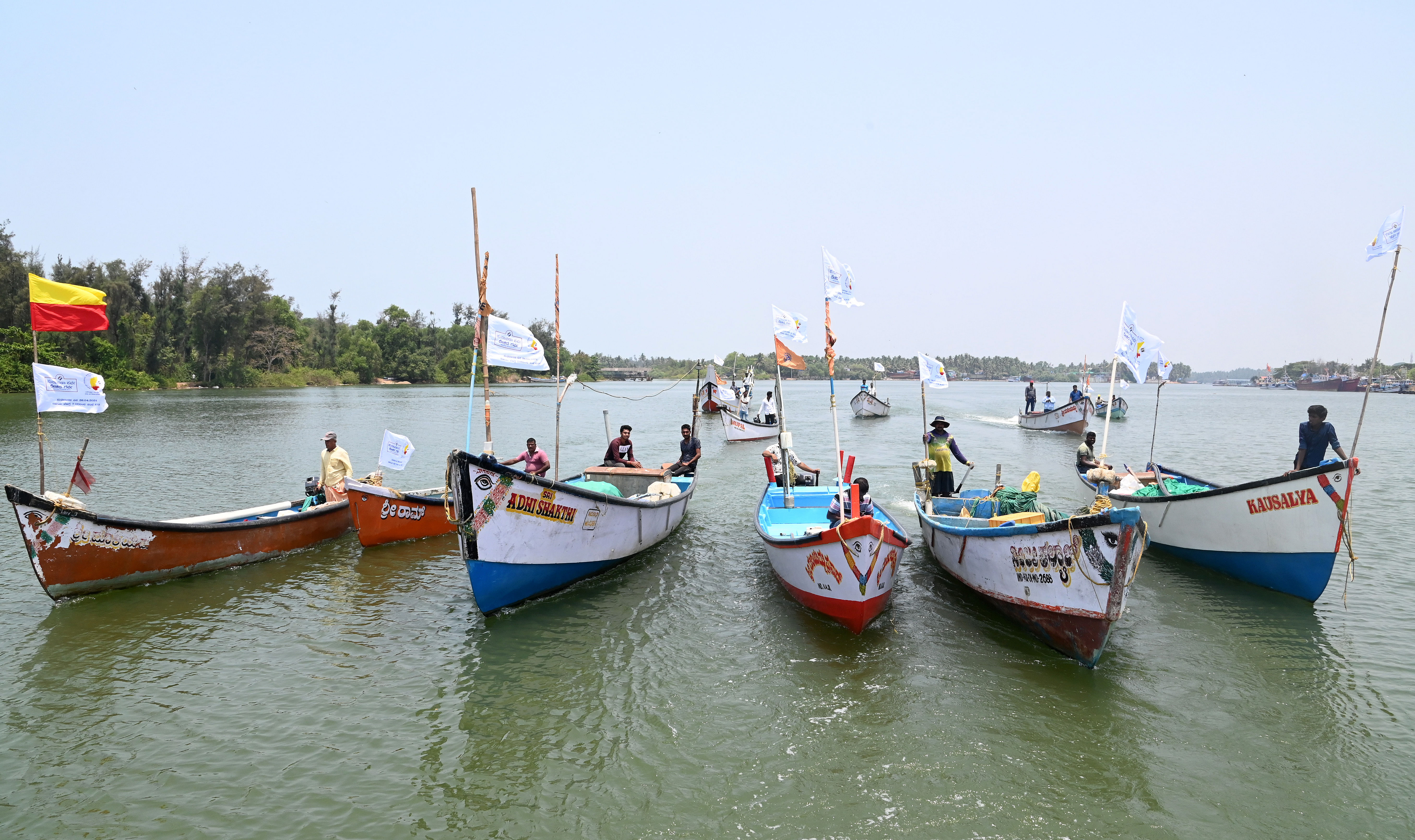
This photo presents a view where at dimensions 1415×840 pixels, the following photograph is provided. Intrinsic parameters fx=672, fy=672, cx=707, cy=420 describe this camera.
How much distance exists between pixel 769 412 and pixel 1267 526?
30.2 metres

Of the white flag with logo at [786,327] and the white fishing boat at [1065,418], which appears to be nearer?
the white flag with logo at [786,327]

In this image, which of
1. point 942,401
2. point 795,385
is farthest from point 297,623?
point 795,385

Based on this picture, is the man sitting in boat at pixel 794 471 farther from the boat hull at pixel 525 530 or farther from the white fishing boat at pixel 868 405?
the white fishing boat at pixel 868 405

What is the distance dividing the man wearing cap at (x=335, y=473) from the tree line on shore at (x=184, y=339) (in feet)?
155

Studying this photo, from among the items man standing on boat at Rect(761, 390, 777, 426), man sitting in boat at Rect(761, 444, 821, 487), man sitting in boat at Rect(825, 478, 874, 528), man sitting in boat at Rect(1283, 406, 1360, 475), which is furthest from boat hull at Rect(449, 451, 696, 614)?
man standing on boat at Rect(761, 390, 777, 426)

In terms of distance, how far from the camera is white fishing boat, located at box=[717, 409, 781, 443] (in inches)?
1364

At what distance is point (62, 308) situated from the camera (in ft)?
29.9

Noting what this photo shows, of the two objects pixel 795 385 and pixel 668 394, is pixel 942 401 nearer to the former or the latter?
pixel 668 394

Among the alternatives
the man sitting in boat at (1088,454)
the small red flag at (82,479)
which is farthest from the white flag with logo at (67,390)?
the man sitting in boat at (1088,454)

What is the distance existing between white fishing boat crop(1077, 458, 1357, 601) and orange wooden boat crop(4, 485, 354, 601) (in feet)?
50.0

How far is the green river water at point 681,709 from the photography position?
5496 mm

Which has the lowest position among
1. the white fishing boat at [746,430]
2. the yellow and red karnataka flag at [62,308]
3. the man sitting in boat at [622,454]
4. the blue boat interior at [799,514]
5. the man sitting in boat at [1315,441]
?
the white fishing boat at [746,430]

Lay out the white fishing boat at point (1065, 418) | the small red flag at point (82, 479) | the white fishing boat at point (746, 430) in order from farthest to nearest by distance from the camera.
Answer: the white fishing boat at point (746, 430) < the white fishing boat at point (1065, 418) < the small red flag at point (82, 479)

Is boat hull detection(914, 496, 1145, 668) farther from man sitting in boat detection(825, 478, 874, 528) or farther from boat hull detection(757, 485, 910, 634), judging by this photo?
man sitting in boat detection(825, 478, 874, 528)
